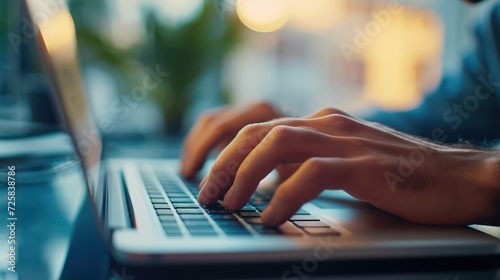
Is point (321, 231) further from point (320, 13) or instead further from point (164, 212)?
point (320, 13)

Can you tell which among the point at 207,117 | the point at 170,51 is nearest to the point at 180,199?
the point at 207,117

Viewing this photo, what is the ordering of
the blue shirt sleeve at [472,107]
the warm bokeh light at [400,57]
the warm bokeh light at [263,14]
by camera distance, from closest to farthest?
1. the blue shirt sleeve at [472,107]
2. the warm bokeh light at [263,14]
3. the warm bokeh light at [400,57]

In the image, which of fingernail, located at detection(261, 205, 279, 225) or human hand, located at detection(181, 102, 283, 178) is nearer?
fingernail, located at detection(261, 205, 279, 225)

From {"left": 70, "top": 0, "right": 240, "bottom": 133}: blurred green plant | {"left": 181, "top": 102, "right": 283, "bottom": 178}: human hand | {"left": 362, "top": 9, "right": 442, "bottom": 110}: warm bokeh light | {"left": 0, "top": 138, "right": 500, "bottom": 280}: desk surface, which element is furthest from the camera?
{"left": 362, "top": 9, "right": 442, "bottom": 110}: warm bokeh light

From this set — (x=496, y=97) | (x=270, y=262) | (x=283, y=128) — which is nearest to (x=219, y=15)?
(x=496, y=97)

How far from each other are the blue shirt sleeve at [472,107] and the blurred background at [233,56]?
145 millimetres

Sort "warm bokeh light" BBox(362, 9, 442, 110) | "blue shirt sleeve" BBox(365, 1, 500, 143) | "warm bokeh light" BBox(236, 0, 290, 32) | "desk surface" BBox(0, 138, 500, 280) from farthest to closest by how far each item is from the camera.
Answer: "warm bokeh light" BBox(362, 9, 442, 110)
"warm bokeh light" BBox(236, 0, 290, 32)
"blue shirt sleeve" BBox(365, 1, 500, 143)
"desk surface" BBox(0, 138, 500, 280)

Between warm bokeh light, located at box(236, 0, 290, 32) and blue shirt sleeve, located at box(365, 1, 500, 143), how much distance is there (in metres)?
1.21

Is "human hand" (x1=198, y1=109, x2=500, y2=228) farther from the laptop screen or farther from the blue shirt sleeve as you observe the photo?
the blue shirt sleeve

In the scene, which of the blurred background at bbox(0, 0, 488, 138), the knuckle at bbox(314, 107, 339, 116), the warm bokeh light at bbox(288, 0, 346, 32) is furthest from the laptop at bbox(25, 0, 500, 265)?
the warm bokeh light at bbox(288, 0, 346, 32)

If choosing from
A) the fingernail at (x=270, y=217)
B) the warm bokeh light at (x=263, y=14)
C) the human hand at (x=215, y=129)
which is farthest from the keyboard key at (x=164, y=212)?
the warm bokeh light at (x=263, y=14)

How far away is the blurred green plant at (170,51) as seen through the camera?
2.02m

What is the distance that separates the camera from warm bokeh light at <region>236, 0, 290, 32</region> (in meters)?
2.30

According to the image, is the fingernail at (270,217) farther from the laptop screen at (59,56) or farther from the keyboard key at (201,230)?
the laptop screen at (59,56)
